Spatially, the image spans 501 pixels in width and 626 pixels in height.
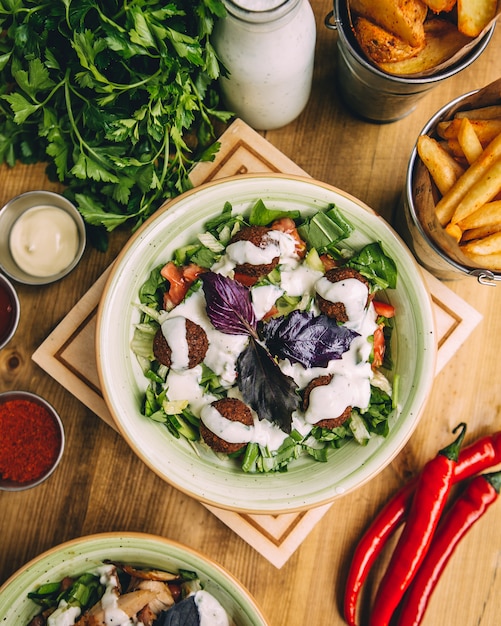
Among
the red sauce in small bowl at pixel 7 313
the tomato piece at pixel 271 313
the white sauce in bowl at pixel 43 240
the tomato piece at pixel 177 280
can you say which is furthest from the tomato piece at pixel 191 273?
the red sauce in small bowl at pixel 7 313

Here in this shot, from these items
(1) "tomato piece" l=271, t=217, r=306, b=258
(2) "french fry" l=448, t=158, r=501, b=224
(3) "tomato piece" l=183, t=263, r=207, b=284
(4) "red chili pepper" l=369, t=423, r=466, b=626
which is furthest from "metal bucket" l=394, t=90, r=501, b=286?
(3) "tomato piece" l=183, t=263, r=207, b=284

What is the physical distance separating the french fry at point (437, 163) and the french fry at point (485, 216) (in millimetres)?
153

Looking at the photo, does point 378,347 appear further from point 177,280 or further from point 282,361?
point 177,280

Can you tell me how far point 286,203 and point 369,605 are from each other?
1.78 metres

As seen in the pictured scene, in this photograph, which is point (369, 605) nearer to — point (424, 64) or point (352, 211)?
point (352, 211)

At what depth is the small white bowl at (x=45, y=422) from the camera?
2553 mm

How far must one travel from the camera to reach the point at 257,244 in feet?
7.28

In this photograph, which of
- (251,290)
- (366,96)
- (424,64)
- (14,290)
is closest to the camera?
(424,64)

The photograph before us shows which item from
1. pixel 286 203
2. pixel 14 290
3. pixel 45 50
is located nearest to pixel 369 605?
pixel 286 203

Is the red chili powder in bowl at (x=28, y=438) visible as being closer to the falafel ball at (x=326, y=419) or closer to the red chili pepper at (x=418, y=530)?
the falafel ball at (x=326, y=419)

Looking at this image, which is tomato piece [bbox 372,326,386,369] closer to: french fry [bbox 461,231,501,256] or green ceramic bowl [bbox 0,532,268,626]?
french fry [bbox 461,231,501,256]

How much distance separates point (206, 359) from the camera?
2.28 meters

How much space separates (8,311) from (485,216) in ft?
6.31


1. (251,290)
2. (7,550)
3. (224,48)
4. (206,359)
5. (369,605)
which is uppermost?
(224,48)
